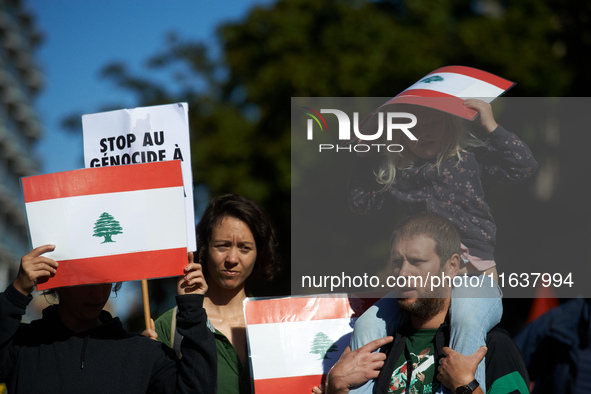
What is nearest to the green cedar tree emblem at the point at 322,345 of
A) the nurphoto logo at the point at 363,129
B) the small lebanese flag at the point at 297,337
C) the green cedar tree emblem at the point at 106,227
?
the small lebanese flag at the point at 297,337

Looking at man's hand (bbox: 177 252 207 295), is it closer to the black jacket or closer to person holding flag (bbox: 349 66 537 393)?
the black jacket

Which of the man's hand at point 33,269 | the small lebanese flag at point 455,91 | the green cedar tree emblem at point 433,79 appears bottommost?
the man's hand at point 33,269

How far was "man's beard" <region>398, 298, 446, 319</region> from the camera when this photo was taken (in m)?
3.52

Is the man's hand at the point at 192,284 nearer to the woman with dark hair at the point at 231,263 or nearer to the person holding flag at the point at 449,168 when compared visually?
the woman with dark hair at the point at 231,263

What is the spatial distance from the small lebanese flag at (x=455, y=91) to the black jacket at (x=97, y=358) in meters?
1.59

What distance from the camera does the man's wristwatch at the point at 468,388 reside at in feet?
10.6

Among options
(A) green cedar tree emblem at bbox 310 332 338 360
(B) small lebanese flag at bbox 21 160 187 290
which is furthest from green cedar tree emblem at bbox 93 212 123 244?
(A) green cedar tree emblem at bbox 310 332 338 360

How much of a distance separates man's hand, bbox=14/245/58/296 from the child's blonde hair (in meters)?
1.79

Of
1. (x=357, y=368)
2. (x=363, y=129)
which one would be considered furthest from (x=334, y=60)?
(x=357, y=368)

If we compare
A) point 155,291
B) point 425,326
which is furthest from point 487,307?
point 155,291

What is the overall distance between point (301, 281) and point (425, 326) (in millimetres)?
880

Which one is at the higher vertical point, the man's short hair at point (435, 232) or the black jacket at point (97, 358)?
the man's short hair at point (435, 232)

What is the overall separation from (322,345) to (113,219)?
127 cm

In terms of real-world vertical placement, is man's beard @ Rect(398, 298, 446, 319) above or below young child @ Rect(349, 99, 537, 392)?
below
